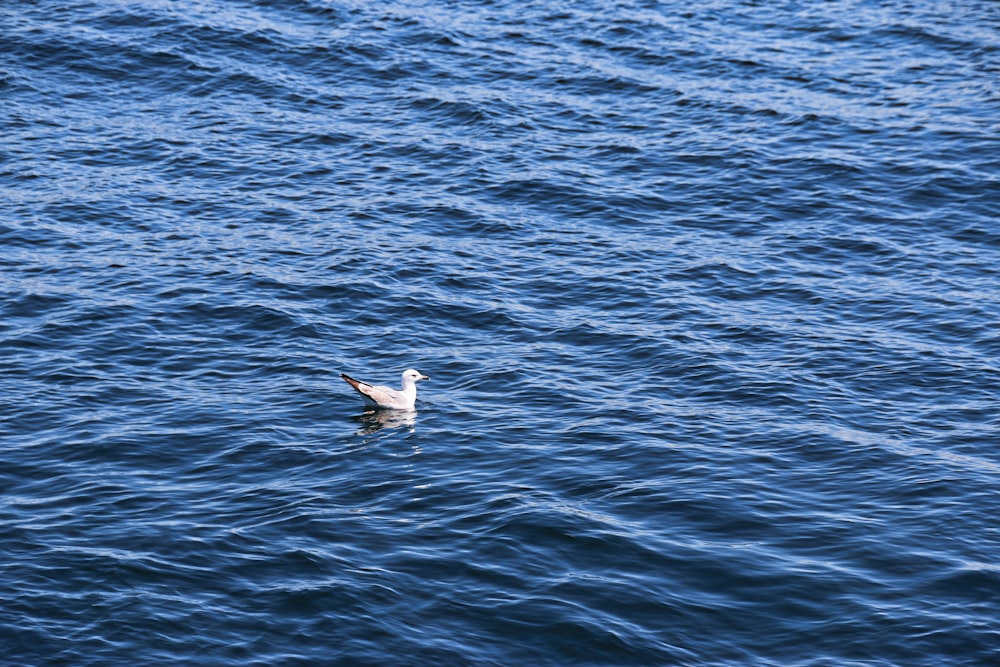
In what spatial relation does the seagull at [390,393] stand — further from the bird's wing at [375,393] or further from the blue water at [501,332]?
the blue water at [501,332]

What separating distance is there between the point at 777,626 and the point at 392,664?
19.2ft

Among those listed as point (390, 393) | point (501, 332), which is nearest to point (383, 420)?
point (390, 393)

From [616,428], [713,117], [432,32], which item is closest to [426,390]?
[616,428]

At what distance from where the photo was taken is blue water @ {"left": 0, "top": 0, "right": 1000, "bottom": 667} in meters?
19.9

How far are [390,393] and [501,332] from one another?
16.2 feet

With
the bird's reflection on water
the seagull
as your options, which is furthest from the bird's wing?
the bird's reflection on water

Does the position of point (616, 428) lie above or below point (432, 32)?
below

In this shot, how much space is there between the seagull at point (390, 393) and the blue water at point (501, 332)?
464 mm

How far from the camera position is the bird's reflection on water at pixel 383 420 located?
26002 millimetres

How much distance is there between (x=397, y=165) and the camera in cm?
3947

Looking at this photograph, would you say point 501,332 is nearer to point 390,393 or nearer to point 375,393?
point 390,393

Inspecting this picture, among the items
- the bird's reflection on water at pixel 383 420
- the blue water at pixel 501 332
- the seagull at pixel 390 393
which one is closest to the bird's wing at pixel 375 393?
the seagull at pixel 390 393

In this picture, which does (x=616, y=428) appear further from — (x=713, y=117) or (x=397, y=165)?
(x=713, y=117)

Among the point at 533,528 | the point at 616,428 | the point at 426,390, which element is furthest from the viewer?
the point at 426,390
